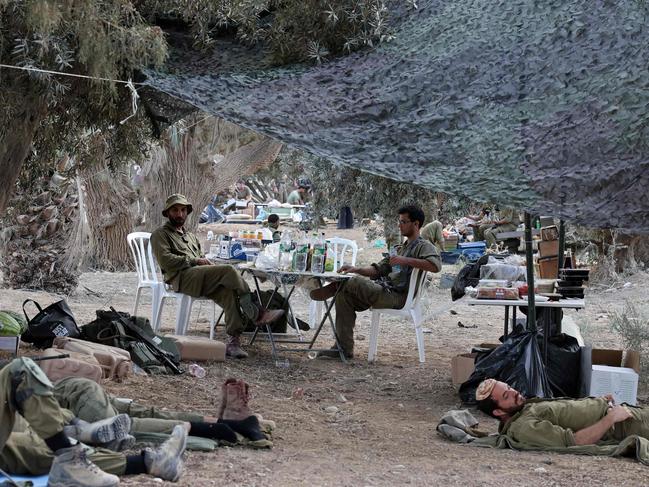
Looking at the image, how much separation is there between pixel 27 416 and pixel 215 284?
4498 mm

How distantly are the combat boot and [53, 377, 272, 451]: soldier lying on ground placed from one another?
0.67 m

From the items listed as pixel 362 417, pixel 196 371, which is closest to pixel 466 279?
pixel 362 417

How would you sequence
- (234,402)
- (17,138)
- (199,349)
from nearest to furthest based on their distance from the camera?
(234,402) → (17,138) → (199,349)

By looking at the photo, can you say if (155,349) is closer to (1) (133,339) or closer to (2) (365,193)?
(1) (133,339)

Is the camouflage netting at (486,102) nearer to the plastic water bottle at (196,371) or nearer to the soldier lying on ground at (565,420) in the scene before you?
the soldier lying on ground at (565,420)

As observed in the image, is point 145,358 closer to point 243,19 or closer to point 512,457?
point 243,19

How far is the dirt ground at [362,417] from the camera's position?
4.79 metres

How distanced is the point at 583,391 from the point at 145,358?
308 centimetres

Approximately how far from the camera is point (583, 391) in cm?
694

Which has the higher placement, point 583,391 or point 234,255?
point 234,255

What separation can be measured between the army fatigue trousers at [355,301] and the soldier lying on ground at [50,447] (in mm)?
4092

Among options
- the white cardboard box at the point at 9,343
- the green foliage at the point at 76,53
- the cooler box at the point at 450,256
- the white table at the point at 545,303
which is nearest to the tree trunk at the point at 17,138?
the green foliage at the point at 76,53

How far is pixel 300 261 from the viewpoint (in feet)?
27.4

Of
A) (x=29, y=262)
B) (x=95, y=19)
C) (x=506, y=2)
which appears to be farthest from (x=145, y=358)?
(x=29, y=262)
